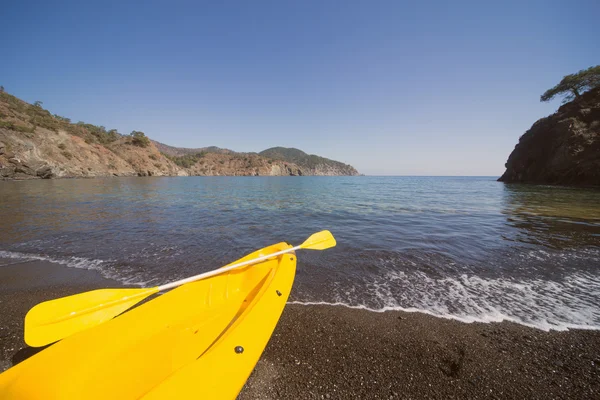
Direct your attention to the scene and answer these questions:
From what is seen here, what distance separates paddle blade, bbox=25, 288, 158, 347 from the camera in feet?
6.82

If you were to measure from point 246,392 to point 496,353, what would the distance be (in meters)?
3.07

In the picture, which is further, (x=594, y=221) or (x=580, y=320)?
(x=594, y=221)

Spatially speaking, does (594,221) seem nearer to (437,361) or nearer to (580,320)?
(580,320)

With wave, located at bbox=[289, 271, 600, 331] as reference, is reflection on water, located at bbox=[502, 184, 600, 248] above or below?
above

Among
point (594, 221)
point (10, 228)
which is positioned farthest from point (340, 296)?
point (594, 221)

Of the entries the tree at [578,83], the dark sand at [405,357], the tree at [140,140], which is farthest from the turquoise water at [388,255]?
the tree at [140,140]

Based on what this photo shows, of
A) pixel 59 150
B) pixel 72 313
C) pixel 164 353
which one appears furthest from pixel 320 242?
pixel 59 150

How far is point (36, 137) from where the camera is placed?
162 ft

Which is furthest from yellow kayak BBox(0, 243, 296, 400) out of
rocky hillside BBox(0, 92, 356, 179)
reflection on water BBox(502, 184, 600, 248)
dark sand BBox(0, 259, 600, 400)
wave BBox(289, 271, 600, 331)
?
rocky hillside BBox(0, 92, 356, 179)

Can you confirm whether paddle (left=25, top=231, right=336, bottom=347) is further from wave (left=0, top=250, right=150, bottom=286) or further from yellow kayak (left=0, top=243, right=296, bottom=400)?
wave (left=0, top=250, right=150, bottom=286)

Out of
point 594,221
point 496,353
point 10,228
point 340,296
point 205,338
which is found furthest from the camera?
point 594,221

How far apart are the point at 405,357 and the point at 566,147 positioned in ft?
160

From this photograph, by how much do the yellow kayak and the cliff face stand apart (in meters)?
47.5

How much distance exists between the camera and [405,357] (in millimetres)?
2641
